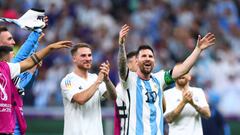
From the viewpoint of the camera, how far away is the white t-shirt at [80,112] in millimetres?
12406

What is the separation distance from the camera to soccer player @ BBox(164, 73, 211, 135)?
43.2ft

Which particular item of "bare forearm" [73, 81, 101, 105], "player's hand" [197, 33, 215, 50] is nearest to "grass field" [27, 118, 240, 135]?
"bare forearm" [73, 81, 101, 105]

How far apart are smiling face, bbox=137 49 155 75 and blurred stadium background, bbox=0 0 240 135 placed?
19.7ft

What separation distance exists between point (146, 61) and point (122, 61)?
1.59 feet

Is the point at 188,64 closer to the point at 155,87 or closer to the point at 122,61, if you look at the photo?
the point at 155,87

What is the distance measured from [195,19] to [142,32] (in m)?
1.31

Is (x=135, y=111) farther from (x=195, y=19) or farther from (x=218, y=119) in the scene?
(x=195, y=19)

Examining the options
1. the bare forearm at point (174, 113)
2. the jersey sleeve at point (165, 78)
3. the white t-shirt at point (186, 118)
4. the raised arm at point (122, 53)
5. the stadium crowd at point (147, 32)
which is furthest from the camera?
the stadium crowd at point (147, 32)

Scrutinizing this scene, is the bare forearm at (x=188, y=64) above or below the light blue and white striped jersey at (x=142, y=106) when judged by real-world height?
above

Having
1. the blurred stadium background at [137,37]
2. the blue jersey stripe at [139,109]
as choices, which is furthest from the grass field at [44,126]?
the blue jersey stripe at [139,109]

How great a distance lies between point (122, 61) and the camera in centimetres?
1191

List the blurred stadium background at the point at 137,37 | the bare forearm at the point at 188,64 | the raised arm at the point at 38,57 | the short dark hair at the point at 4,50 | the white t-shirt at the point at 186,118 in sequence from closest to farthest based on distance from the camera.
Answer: the raised arm at the point at 38,57
the short dark hair at the point at 4,50
the bare forearm at the point at 188,64
the white t-shirt at the point at 186,118
the blurred stadium background at the point at 137,37

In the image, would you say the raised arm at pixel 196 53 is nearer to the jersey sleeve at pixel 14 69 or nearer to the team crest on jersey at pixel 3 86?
the jersey sleeve at pixel 14 69

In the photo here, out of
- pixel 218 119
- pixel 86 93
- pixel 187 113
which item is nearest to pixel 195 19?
pixel 218 119
